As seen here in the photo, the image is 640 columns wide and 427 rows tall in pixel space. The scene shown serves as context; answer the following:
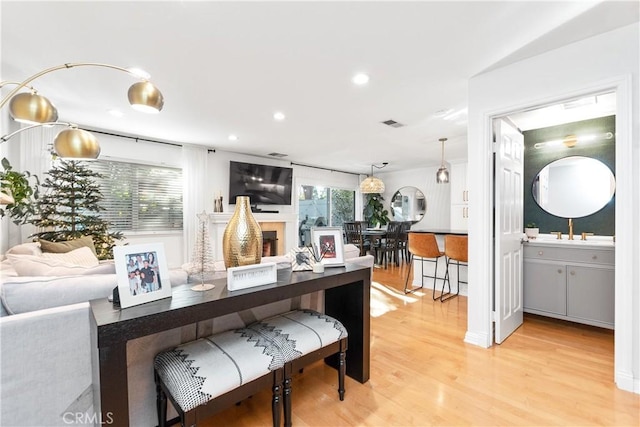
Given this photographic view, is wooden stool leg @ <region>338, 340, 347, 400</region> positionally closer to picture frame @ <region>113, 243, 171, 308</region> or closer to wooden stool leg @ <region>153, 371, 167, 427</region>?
wooden stool leg @ <region>153, 371, 167, 427</region>

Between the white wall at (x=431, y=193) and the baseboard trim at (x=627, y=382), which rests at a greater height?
the white wall at (x=431, y=193)

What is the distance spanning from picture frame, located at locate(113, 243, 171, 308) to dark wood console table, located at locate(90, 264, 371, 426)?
0.13ft

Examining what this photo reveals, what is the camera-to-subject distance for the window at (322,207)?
7.52 m

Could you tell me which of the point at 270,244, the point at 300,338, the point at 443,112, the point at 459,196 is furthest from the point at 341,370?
the point at 459,196

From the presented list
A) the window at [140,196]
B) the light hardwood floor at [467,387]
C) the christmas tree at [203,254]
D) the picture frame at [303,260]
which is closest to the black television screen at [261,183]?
the window at [140,196]

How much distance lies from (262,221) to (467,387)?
4569 mm

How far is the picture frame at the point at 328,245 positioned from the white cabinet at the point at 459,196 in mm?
5059

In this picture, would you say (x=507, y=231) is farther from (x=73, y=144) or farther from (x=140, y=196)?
(x=140, y=196)

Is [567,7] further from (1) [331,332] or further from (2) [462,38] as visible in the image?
(1) [331,332]

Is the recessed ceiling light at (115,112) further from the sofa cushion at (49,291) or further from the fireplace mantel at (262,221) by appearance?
the sofa cushion at (49,291)

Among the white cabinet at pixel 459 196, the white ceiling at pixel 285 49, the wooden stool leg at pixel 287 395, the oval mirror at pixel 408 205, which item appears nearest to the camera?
the wooden stool leg at pixel 287 395

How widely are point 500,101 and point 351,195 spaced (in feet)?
20.4

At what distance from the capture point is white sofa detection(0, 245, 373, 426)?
1171mm

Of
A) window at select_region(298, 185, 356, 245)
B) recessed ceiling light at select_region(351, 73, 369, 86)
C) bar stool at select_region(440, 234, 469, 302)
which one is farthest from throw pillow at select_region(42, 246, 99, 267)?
window at select_region(298, 185, 356, 245)
